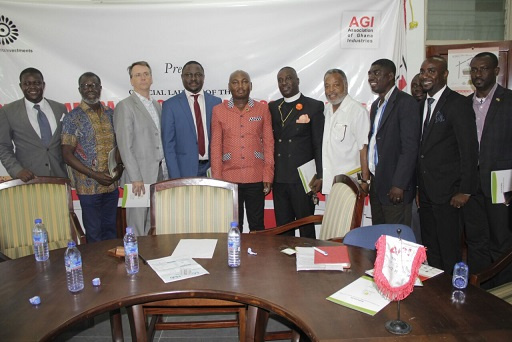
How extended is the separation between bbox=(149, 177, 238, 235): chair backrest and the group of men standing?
2.14ft

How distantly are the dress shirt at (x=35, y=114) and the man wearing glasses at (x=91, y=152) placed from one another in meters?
0.26

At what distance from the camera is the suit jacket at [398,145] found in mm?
2627

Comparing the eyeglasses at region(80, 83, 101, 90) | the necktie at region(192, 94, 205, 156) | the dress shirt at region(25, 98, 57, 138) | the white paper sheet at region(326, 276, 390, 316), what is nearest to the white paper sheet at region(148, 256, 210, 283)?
the white paper sheet at region(326, 276, 390, 316)

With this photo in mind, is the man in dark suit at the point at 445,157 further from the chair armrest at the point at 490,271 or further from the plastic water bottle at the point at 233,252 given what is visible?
the plastic water bottle at the point at 233,252

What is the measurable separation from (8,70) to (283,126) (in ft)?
8.43

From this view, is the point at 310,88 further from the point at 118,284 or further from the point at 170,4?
the point at 118,284

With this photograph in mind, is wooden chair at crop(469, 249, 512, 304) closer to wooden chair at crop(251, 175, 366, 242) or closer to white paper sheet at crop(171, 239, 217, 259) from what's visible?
wooden chair at crop(251, 175, 366, 242)

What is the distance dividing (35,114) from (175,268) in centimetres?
236

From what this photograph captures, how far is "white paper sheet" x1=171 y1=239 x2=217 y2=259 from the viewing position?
5.98 feet

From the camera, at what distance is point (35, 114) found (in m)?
3.31

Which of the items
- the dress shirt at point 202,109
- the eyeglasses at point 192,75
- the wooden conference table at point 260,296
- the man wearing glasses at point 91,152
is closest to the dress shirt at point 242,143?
the dress shirt at point 202,109

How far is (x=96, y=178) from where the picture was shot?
122 inches

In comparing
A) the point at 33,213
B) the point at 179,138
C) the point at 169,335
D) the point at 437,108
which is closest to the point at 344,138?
the point at 437,108

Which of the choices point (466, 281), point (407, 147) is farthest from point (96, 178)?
point (466, 281)
